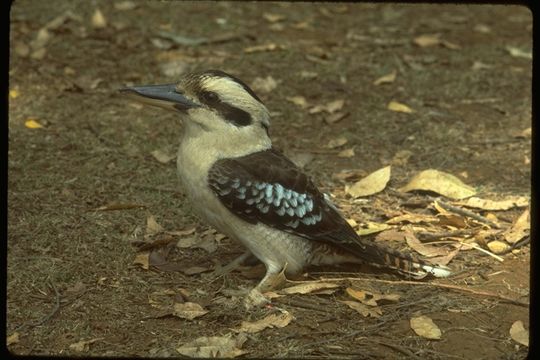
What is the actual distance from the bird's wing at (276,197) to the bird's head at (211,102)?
8.3 inches

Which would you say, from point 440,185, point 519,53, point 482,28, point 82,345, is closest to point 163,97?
point 82,345

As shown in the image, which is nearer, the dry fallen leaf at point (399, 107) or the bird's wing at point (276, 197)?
the bird's wing at point (276, 197)

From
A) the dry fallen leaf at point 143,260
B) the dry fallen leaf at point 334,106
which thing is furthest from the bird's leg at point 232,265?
the dry fallen leaf at point 334,106

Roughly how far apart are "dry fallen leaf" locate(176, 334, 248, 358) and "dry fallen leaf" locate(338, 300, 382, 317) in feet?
2.39

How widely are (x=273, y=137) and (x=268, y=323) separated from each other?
2958 mm

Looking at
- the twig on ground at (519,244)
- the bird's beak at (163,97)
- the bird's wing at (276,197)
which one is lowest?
the twig on ground at (519,244)

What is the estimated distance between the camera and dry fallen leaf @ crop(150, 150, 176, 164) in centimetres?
672

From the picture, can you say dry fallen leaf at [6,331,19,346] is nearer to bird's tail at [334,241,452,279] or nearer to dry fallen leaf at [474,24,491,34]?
bird's tail at [334,241,452,279]

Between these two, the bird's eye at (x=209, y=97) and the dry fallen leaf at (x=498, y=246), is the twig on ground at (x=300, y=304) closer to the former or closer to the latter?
the bird's eye at (x=209, y=97)

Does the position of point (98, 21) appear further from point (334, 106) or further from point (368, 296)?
point (368, 296)

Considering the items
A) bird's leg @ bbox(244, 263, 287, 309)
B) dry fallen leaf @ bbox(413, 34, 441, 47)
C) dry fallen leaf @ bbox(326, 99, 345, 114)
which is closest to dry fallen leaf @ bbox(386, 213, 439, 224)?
bird's leg @ bbox(244, 263, 287, 309)

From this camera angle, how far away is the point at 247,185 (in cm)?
489

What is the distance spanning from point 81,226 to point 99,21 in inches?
176

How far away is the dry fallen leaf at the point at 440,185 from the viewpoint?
20.2 feet
